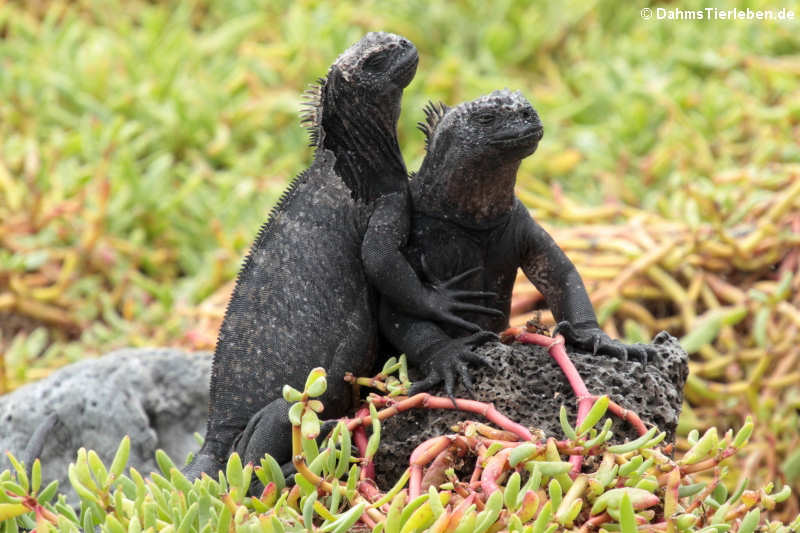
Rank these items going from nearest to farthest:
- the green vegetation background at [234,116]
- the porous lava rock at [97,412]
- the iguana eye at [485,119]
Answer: the iguana eye at [485,119] → the porous lava rock at [97,412] → the green vegetation background at [234,116]

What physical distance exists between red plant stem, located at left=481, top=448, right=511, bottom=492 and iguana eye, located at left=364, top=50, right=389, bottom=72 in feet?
3.93

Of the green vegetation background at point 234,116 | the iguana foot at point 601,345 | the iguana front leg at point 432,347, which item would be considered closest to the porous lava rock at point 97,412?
the iguana front leg at point 432,347

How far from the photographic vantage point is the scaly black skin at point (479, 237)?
2.91m

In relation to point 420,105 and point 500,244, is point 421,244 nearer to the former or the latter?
point 500,244

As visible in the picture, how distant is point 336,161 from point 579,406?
104cm

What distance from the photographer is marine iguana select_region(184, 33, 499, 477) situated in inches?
120

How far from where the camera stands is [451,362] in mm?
2855

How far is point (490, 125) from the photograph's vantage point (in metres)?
2.93

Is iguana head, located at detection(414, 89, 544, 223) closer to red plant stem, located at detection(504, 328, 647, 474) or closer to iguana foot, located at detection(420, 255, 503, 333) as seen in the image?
iguana foot, located at detection(420, 255, 503, 333)

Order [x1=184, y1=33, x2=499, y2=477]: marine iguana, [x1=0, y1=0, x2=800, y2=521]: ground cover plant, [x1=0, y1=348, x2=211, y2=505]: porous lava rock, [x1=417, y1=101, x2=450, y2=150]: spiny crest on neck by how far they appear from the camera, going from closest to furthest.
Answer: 1. [x1=184, y1=33, x2=499, y2=477]: marine iguana
2. [x1=417, y1=101, x2=450, y2=150]: spiny crest on neck
3. [x1=0, y1=348, x2=211, y2=505]: porous lava rock
4. [x1=0, y1=0, x2=800, y2=521]: ground cover plant

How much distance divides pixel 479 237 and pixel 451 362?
425 mm

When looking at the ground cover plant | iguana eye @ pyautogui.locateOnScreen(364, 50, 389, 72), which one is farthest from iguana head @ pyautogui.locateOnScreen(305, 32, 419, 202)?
the ground cover plant

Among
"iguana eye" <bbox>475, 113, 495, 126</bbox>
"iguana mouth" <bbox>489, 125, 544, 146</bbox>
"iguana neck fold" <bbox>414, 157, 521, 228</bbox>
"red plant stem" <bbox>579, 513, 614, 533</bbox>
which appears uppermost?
"iguana eye" <bbox>475, 113, 495, 126</bbox>

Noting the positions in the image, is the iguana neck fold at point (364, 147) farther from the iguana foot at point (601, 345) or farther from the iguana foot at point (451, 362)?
the iguana foot at point (601, 345)
